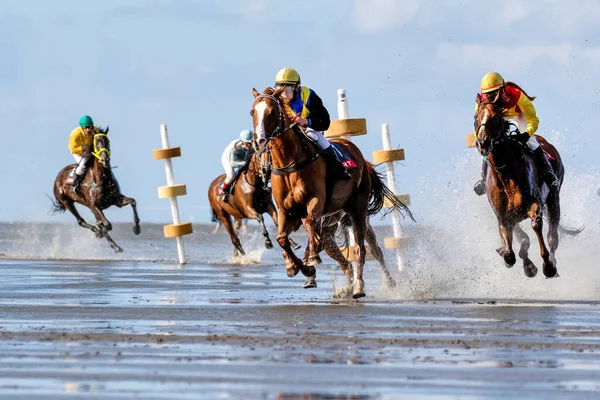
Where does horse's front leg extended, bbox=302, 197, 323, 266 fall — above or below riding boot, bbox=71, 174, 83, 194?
below

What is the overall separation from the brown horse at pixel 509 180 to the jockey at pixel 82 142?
1392cm

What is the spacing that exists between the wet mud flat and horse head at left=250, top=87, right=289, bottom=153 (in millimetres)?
1624

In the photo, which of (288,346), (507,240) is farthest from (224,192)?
(288,346)

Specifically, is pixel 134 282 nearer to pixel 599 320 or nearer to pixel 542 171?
pixel 542 171

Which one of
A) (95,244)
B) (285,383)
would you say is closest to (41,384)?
(285,383)

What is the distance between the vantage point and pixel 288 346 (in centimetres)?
1003

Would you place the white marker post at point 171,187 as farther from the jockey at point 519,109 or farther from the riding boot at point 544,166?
the riding boot at point 544,166

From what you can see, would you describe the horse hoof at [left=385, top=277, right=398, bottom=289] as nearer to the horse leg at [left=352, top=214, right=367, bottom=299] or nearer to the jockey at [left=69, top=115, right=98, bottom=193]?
the horse leg at [left=352, top=214, right=367, bottom=299]

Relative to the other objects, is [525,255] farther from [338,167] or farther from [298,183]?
[298,183]

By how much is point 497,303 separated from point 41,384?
763 cm

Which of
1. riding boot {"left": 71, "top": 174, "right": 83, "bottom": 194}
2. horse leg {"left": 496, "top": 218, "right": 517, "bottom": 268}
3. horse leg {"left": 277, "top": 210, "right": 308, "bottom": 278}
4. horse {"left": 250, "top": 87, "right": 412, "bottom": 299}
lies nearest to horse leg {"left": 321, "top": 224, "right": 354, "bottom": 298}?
horse {"left": 250, "top": 87, "right": 412, "bottom": 299}

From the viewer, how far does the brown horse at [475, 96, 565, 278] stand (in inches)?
610

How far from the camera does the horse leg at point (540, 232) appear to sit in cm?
1590

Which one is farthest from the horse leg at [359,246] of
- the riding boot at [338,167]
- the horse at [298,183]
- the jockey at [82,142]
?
the jockey at [82,142]
